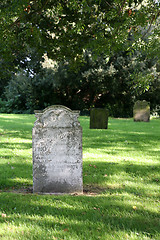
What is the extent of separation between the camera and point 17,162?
7242mm

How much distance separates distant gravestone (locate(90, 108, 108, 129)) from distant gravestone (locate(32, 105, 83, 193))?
1019cm

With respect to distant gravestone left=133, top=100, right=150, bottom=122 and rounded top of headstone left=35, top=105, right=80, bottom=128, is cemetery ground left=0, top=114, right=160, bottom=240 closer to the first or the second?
rounded top of headstone left=35, top=105, right=80, bottom=128

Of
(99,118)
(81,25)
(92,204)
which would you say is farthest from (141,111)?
(92,204)

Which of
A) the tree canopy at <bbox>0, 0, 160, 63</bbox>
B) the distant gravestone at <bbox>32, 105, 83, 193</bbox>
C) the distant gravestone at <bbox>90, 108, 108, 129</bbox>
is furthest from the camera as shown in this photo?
the distant gravestone at <bbox>90, 108, 108, 129</bbox>

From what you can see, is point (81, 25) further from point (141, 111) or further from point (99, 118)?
point (141, 111)

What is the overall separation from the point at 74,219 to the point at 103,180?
2.33 m

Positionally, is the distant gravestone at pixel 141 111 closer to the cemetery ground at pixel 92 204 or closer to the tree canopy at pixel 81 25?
the tree canopy at pixel 81 25

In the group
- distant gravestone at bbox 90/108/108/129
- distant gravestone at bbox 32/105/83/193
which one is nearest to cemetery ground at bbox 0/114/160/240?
distant gravestone at bbox 32/105/83/193

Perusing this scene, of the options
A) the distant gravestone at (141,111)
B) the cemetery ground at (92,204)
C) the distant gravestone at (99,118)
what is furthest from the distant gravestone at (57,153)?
the distant gravestone at (141,111)

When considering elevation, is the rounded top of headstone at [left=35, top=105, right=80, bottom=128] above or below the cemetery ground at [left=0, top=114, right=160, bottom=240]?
above

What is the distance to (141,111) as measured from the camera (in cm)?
2078

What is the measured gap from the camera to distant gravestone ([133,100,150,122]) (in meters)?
20.6

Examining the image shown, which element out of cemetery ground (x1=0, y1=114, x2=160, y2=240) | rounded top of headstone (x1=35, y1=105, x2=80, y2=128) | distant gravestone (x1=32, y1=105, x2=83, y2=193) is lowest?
cemetery ground (x1=0, y1=114, x2=160, y2=240)

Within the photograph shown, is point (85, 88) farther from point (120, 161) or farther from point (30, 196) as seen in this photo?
point (30, 196)
